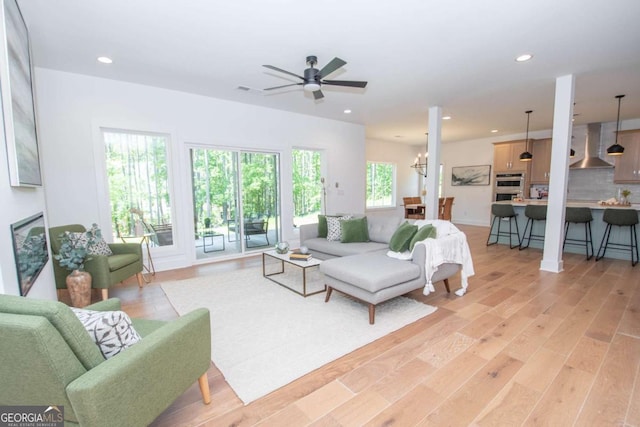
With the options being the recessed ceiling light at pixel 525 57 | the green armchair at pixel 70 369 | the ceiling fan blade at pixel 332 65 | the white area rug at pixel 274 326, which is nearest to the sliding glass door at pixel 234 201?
the white area rug at pixel 274 326

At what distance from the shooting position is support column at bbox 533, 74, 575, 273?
3.95m

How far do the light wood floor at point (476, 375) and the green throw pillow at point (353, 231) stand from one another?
1.31 metres

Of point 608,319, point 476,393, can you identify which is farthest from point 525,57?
point 476,393

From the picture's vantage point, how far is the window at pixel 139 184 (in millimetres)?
4121

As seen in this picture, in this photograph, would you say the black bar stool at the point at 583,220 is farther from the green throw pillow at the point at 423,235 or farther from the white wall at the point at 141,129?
the white wall at the point at 141,129

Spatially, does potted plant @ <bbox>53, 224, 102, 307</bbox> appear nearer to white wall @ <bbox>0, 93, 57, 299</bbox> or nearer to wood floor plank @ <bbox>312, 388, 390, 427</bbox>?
white wall @ <bbox>0, 93, 57, 299</bbox>

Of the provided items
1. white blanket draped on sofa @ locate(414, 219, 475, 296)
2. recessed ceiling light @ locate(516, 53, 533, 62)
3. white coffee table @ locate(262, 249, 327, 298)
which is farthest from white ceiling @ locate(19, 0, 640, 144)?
white coffee table @ locate(262, 249, 327, 298)

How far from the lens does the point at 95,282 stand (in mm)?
3125

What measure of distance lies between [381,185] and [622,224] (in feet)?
19.3

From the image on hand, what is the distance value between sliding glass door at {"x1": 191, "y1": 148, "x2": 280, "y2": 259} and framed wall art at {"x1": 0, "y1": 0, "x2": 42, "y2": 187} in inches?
97.0

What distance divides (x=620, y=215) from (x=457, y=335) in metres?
4.23

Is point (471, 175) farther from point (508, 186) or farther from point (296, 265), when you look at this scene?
point (296, 265)

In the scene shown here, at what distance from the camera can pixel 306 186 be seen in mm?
6262

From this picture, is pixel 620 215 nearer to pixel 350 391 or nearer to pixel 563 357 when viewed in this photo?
pixel 563 357
